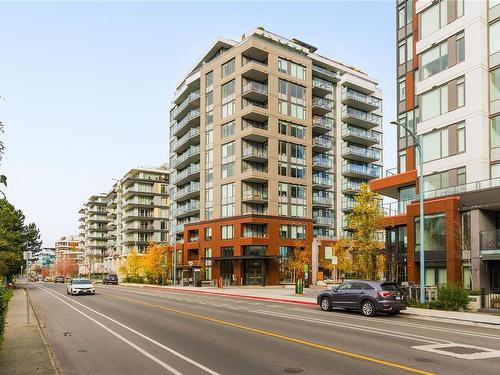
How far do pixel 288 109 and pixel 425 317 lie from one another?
169ft

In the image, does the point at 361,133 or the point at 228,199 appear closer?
the point at 228,199

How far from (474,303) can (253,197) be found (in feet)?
146

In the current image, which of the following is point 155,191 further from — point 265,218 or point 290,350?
point 290,350

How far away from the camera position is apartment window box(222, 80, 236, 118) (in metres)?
71.1

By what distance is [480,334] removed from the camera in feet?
55.7

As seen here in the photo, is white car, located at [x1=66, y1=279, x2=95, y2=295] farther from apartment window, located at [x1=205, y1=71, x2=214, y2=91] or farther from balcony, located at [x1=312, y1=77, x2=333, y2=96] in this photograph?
balcony, located at [x1=312, y1=77, x2=333, y2=96]

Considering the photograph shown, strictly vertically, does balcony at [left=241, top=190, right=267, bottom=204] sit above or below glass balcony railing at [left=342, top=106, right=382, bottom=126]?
below

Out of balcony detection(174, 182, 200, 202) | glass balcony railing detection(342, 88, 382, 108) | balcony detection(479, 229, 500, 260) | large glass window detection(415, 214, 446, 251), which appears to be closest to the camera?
balcony detection(479, 229, 500, 260)

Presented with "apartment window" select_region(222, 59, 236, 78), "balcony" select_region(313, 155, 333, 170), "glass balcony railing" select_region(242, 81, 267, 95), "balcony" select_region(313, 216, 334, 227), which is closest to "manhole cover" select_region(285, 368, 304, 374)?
"glass balcony railing" select_region(242, 81, 267, 95)

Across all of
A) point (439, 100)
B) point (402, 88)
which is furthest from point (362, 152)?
point (439, 100)

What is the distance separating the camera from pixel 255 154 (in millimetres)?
68562

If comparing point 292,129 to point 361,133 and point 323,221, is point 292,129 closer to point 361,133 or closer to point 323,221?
point 323,221

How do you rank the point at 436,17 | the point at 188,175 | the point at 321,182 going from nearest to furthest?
the point at 436,17 < the point at 321,182 < the point at 188,175

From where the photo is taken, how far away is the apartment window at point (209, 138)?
248ft
